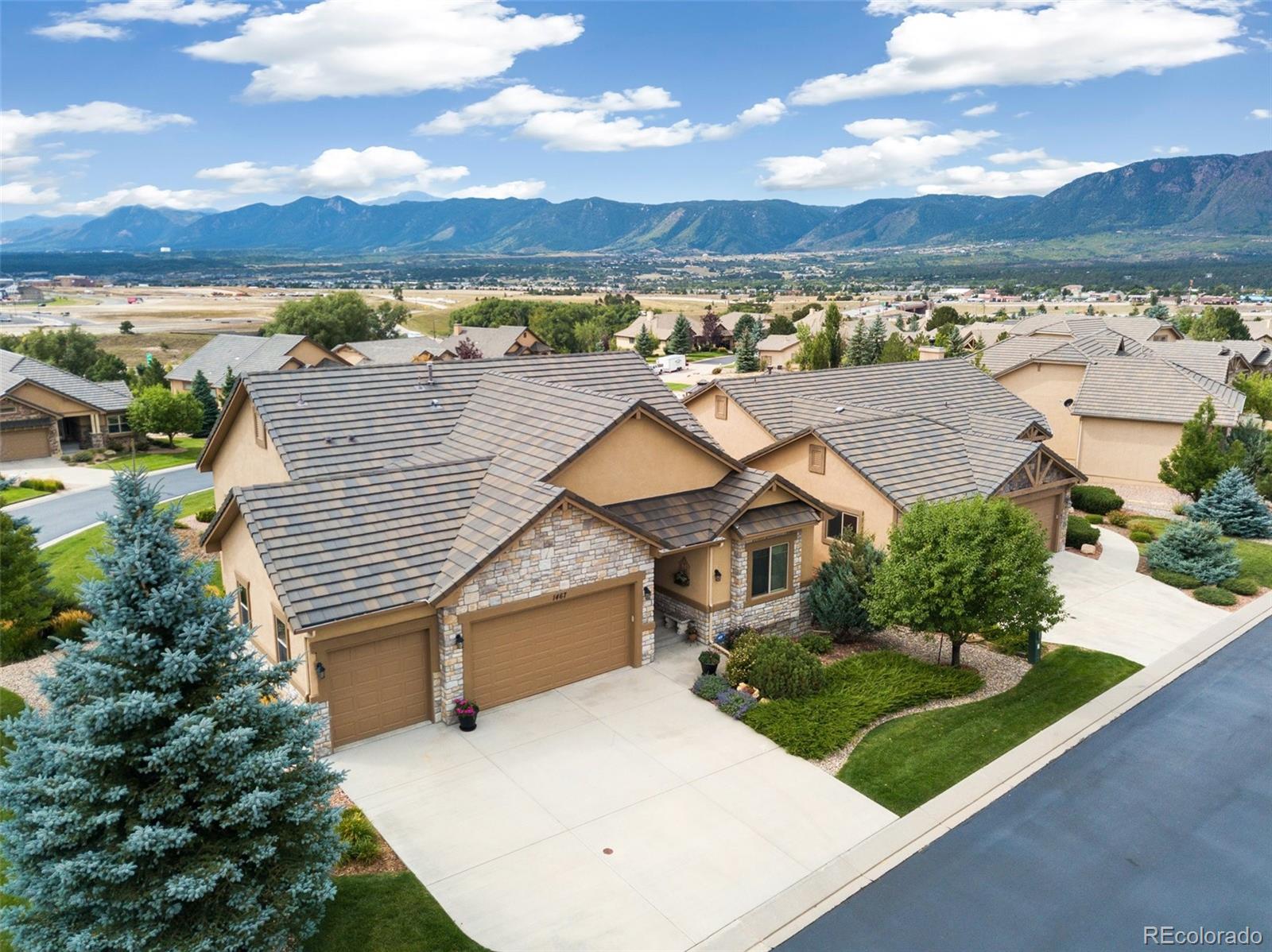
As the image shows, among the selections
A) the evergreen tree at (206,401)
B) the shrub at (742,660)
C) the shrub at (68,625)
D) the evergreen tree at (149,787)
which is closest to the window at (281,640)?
the shrub at (68,625)

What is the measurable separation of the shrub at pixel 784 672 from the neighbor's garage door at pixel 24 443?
45837 millimetres

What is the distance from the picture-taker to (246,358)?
63.2m

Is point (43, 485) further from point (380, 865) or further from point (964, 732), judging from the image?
point (964, 732)

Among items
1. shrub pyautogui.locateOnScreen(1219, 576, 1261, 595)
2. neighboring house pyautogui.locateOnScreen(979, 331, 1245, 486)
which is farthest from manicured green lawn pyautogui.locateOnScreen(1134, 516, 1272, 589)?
neighboring house pyautogui.locateOnScreen(979, 331, 1245, 486)

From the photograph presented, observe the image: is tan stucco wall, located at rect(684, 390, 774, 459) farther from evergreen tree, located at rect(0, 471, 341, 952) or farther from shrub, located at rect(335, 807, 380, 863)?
evergreen tree, located at rect(0, 471, 341, 952)

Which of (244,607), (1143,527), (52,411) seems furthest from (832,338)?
(244,607)

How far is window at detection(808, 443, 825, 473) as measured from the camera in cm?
2555

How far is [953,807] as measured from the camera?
14227mm

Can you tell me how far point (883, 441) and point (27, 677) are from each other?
22.3 m

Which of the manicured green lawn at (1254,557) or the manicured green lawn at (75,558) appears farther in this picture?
the manicured green lawn at (1254,557)

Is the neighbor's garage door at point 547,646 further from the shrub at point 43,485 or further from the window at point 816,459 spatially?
the shrub at point 43,485

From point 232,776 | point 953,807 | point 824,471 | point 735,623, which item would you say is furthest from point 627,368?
point 232,776

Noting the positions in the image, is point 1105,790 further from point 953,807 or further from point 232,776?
point 232,776

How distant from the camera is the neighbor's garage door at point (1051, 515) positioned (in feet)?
89.9
